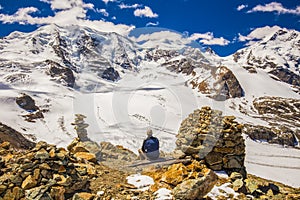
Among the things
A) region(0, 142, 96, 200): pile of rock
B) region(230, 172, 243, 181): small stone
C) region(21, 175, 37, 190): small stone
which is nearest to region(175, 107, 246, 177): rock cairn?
region(230, 172, 243, 181): small stone

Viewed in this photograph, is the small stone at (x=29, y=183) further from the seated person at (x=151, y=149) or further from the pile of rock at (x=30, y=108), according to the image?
the pile of rock at (x=30, y=108)

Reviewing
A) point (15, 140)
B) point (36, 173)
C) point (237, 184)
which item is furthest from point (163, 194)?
point (15, 140)

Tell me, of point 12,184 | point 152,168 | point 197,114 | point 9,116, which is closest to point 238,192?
point 152,168

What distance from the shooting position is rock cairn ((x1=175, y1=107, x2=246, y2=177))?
1603cm

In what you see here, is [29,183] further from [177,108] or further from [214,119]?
[177,108]

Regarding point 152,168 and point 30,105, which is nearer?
point 152,168

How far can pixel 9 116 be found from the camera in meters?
128

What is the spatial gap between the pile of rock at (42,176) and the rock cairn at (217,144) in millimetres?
5369

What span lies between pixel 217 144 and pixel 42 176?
26.8 ft

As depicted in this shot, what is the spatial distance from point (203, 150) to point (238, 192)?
9.87 ft

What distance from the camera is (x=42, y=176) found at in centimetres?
1298

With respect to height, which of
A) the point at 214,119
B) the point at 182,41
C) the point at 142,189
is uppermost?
the point at 182,41

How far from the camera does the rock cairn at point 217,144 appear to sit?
1603 cm

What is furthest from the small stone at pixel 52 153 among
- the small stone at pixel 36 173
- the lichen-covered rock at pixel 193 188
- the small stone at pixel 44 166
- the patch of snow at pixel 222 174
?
the patch of snow at pixel 222 174
